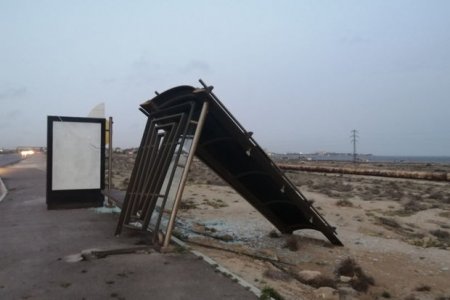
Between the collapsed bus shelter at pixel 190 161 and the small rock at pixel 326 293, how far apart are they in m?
2.53

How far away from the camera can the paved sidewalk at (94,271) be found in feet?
17.4

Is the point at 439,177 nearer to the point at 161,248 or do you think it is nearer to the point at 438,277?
the point at 438,277

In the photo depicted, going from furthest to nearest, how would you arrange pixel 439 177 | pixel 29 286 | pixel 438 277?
pixel 439 177
pixel 438 277
pixel 29 286

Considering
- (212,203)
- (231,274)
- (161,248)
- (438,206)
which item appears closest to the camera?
(231,274)

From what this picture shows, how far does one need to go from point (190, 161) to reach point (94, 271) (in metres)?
2.43

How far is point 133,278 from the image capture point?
5871mm

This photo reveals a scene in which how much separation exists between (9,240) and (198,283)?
15.2 feet

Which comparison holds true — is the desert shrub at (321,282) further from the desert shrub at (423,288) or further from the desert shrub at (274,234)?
the desert shrub at (274,234)

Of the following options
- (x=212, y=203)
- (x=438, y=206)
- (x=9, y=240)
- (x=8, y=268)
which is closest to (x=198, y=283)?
(x=8, y=268)

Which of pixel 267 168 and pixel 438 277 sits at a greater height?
pixel 267 168

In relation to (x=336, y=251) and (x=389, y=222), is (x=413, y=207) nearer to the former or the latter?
(x=389, y=222)

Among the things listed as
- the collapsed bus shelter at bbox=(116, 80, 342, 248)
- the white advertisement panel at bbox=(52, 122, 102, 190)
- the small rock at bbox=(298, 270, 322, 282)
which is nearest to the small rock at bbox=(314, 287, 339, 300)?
the small rock at bbox=(298, 270, 322, 282)

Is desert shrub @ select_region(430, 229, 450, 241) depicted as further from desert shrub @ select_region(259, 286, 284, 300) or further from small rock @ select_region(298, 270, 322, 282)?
desert shrub @ select_region(259, 286, 284, 300)

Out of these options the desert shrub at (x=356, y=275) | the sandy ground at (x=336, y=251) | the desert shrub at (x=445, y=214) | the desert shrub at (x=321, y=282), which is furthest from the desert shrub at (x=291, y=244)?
the desert shrub at (x=445, y=214)
